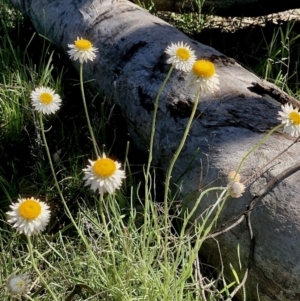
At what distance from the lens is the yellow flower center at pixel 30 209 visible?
128 centimetres

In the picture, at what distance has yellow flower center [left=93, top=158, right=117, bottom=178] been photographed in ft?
4.17

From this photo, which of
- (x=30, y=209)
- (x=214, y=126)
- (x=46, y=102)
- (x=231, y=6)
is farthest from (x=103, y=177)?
(x=231, y=6)

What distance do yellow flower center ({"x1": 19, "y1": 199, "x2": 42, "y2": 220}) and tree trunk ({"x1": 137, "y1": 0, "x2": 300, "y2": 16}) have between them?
2160mm

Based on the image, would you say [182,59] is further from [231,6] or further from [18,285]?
[231,6]

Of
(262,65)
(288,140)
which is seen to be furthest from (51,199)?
(262,65)

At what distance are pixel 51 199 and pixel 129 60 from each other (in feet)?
2.11

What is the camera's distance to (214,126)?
2.02 meters

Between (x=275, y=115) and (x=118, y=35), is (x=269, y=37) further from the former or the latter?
(x=275, y=115)

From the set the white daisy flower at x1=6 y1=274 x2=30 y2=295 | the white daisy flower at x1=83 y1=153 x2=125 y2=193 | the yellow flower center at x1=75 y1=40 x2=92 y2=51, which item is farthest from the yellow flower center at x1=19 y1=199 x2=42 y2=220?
the yellow flower center at x1=75 y1=40 x2=92 y2=51

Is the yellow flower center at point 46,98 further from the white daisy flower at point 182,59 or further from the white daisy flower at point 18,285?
the white daisy flower at point 18,285

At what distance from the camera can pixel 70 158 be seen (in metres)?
2.33

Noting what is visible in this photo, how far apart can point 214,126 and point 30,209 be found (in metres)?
0.89

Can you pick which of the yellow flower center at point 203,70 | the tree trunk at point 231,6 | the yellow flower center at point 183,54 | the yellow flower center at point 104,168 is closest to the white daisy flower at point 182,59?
the yellow flower center at point 183,54

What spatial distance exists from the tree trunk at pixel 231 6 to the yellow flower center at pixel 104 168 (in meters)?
2.14
